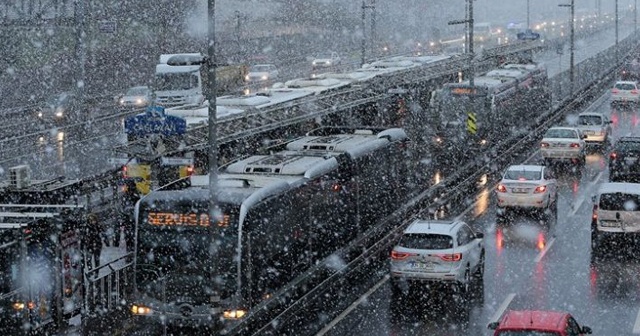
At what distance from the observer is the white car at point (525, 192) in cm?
3228

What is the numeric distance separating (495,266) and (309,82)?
71.0ft

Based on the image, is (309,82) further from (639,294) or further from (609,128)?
(639,294)

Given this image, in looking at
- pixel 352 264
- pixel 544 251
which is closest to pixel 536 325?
pixel 352 264

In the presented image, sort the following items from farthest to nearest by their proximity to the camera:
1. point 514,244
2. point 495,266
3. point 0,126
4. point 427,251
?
point 0,126, point 514,244, point 495,266, point 427,251

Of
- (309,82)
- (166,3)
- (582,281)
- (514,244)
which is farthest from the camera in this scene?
(166,3)

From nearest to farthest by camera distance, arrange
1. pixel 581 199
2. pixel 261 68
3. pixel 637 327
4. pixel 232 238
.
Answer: pixel 232 238 → pixel 637 327 → pixel 581 199 → pixel 261 68

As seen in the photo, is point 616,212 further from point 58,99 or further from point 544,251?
point 58,99

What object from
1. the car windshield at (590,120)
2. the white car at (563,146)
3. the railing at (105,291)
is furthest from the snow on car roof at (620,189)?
the car windshield at (590,120)

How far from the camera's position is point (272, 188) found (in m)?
21.2

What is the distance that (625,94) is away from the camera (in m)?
60.0

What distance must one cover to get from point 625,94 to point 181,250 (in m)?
44.8

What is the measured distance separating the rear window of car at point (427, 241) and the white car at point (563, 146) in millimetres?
19472

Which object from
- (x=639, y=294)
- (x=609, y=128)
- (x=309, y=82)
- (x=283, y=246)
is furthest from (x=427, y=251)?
(x=609, y=128)

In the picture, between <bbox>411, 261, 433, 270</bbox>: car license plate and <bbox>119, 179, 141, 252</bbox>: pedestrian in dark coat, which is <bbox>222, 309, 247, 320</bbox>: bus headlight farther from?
<bbox>119, 179, 141, 252</bbox>: pedestrian in dark coat
